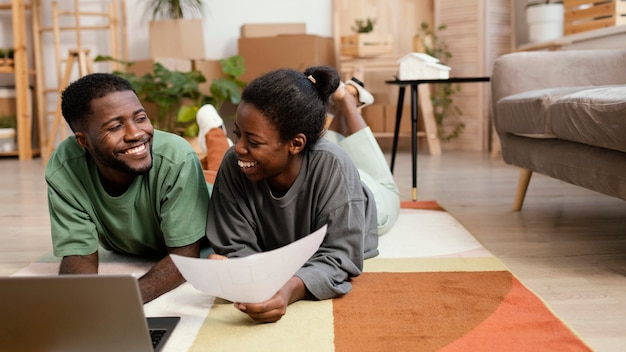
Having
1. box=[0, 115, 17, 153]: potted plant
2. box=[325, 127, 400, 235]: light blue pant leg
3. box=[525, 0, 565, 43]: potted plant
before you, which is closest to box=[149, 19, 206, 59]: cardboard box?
box=[0, 115, 17, 153]: potted plant

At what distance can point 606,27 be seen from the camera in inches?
121

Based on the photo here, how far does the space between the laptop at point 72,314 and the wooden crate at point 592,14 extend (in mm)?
2755

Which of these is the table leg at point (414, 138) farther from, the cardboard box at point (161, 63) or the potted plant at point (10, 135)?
the potted plant at point (10, 135)

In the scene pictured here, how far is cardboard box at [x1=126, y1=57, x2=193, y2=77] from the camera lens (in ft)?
14.9

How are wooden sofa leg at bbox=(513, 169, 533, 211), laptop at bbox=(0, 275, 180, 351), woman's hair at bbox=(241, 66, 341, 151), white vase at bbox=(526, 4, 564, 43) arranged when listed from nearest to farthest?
laptop at bbox=(0, 275, 180, 351)
woman's hair at bbox=(241, 66, 341, 151)
wooden sofa leg at bbox=(513, 169, 533, 211)
white vase at bbox=(526, 4, 564, 43)

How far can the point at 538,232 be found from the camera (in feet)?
6.82

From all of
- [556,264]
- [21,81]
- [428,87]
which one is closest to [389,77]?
[428,87]

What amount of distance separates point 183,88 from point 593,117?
3.18m

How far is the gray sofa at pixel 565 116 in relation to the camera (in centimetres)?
163

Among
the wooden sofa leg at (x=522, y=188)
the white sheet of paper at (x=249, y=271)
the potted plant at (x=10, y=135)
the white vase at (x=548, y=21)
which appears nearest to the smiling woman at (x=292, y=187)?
the white sheet of paper at (x=249, y=271)

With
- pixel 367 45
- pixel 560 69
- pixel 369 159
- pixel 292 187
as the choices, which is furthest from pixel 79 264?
pixel 367 45

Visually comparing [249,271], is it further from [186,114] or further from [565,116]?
[186,114]

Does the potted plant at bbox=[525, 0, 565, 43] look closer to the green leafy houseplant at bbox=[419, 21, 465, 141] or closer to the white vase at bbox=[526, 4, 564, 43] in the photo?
the white vase at bbox=[526, 4, 564, 43]

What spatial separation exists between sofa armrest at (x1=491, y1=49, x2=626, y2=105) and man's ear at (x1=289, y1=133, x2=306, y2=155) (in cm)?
127
